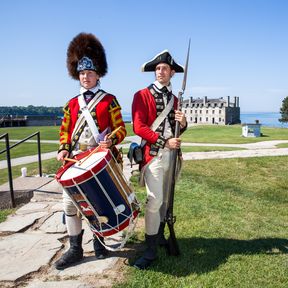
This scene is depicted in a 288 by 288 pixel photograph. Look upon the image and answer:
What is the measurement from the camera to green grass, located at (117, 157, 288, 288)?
3.50m

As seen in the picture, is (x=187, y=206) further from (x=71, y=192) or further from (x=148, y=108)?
(x=71, y=192)

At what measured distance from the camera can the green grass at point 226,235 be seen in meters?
3.50

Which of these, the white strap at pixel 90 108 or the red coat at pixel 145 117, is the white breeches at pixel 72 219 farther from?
the red coat at pixel 145 117

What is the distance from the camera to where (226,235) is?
477 centimetres

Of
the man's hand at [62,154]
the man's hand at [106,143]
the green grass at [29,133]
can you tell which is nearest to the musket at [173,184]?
the man's hand at [106,143]

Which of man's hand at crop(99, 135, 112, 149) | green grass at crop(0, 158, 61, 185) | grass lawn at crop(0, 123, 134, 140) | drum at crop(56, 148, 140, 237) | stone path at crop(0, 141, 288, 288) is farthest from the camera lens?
grass lawn at crop(0, 123, 134, 140)

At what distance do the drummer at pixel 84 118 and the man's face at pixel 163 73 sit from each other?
57 cm

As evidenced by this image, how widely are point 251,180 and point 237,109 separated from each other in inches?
4128

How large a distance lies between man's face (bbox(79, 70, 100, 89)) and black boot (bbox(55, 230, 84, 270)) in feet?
5.59

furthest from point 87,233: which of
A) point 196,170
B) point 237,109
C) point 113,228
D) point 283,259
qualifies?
point 237,109

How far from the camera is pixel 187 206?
6180 millimetres

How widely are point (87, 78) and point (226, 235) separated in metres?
2.83

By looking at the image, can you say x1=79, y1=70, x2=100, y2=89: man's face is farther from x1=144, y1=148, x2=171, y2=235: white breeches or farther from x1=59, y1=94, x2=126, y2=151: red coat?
x1=144, y1=148, x2=171, y2=235: white breeches

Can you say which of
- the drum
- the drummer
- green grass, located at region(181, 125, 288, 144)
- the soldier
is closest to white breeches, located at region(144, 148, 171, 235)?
the soldier
